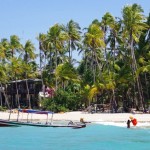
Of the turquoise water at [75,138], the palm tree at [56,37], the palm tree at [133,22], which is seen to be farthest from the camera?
the palm tree at [56,37]

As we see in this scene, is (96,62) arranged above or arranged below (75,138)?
above

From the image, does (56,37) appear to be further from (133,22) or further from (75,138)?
(75,138)

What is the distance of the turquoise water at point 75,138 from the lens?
27.9 m

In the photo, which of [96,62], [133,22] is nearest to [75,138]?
[133,22]

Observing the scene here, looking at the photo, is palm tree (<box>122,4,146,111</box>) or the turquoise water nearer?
the turquoise water

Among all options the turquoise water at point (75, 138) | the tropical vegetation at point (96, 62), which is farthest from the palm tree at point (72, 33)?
the turquoise water at point (75, 138)

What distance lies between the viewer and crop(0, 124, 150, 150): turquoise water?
91.5 ft

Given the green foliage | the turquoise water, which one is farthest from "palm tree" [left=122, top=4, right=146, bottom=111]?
the turquoise water

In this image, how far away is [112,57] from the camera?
238ft

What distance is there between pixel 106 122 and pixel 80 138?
13779 millimetres

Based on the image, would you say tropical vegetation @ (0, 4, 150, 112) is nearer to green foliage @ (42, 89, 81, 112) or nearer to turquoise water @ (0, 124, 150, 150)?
green foliage @ (42, 89, 81, 112)

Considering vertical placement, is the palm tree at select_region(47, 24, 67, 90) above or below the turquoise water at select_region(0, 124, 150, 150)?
above

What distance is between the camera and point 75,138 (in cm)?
3300

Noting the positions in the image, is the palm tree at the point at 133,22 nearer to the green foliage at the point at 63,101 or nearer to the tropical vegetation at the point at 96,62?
the tropical vegetation at the point at 96,62
